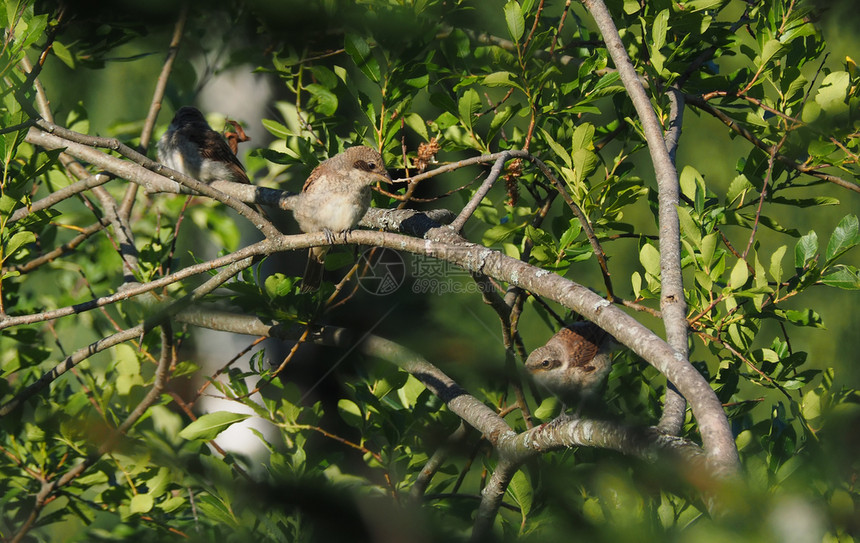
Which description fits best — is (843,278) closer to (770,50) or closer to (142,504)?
(770,50)

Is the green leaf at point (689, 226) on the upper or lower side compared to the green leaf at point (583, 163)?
lower

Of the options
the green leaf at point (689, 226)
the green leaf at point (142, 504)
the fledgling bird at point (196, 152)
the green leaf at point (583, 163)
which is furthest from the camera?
the fledgling bird at point (196, 152)

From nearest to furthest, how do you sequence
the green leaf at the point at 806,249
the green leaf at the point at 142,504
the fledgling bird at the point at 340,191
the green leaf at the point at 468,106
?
the green leaf at the point at 806,249, the green leaf at the point at 142,504, the green leaf at the point at 468,106, the fledgling bird at the point at 340,191

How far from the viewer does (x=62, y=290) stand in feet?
10.1

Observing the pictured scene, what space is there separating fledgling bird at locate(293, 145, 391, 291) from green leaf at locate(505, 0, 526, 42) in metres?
0.57

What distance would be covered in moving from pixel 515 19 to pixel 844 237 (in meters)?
0.95

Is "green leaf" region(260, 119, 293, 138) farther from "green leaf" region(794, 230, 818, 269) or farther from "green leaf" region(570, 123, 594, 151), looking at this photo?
"green leaf" region(794, 230, 818, 269)

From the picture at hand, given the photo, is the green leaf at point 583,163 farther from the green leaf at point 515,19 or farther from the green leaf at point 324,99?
the green leaf at point 324,99

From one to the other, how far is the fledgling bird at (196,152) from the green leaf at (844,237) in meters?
2.77

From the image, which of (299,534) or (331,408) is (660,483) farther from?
(331,408)

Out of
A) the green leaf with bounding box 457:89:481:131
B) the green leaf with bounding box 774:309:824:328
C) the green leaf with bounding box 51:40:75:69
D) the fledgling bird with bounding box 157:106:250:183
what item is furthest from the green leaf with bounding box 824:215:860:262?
the fledgling bird with bounding box 157:106:250:183

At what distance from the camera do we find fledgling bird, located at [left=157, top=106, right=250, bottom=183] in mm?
3660

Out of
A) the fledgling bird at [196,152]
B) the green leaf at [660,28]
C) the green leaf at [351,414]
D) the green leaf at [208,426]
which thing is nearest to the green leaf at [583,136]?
the green leaf at [660,28]

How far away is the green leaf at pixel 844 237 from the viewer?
1.59 m
